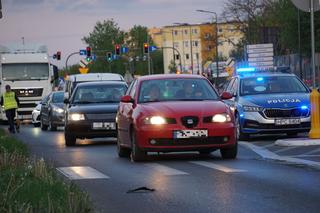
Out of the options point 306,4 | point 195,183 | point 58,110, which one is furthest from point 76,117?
point 58,110

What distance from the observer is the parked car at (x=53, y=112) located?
31.2 m

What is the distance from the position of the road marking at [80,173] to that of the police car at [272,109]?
671cm

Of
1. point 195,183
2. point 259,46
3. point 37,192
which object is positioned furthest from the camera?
point 259,46

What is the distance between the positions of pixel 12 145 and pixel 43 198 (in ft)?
26.3

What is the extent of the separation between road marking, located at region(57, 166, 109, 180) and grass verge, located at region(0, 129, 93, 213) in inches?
→ 59.6

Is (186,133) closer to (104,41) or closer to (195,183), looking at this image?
(195,183)

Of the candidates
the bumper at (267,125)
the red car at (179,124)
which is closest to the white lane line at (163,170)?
the red car at (179,124)

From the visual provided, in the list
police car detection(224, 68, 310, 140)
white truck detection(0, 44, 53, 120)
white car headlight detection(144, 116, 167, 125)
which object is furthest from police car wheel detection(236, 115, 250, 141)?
white truck detection(0, 44, 53, 120)

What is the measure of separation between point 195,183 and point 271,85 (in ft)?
33.4

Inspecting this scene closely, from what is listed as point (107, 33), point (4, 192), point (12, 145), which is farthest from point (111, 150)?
point (107, 33)

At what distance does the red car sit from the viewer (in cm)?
1426

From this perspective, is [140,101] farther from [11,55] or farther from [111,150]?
[11,55]

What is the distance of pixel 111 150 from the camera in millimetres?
18438

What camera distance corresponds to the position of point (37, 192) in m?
8.19
